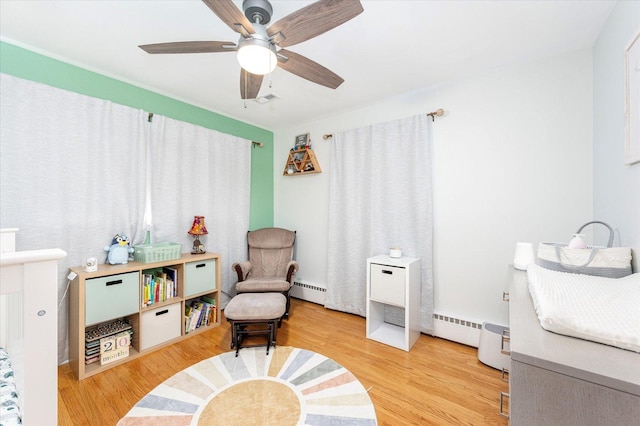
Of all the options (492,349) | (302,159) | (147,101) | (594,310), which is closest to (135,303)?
(147,101)

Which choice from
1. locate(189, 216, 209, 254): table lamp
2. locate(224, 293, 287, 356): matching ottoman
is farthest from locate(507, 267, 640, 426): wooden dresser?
locate(189, 216, 209, 254): table lamp

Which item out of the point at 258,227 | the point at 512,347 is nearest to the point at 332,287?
the point at 258,227

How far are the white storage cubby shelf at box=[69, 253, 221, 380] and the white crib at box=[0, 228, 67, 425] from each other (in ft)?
4.55

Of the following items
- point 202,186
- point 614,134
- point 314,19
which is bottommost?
point 202,186

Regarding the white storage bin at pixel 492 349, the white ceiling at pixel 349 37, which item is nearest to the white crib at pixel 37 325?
Answer: the white ceiling at pixel 349 37

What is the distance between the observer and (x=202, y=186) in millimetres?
2977

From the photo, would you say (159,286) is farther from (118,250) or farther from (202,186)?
(202,186)

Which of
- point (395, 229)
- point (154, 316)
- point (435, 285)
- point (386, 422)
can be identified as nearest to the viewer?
point (386, 422)

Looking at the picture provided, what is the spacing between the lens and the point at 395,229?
9.04ft

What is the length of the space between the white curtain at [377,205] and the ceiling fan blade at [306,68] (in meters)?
1.16

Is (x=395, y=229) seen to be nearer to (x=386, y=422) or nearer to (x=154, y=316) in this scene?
(x=386, y=422)

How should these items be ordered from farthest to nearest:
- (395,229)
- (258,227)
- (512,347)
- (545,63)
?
(258,227), (395,229), (545,63), (512,347)

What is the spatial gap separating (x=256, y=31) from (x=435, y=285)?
2506mm

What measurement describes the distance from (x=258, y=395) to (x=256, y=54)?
6.71ft
